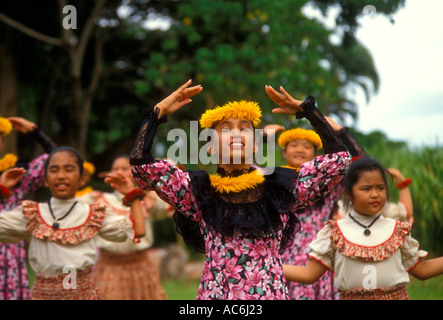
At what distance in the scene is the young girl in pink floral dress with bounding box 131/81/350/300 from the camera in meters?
2.89

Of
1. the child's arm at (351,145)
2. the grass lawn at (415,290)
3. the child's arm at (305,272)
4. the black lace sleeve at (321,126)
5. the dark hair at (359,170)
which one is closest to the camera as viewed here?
the black lace sleeve at (321,126)

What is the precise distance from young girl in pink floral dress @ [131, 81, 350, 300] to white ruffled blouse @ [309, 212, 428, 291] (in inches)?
25.9

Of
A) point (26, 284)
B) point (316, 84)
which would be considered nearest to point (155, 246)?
point (316, 84)

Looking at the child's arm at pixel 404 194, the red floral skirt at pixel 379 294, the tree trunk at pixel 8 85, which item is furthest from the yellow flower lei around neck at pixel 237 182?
the tree trunk at pixel 8 85

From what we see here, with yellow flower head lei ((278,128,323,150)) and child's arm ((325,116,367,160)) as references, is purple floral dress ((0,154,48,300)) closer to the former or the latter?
yellow flower head lei ((278,128,323,150))

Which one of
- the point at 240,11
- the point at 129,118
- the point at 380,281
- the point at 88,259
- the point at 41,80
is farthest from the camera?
the point at 129,118

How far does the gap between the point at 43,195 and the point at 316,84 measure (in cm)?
735

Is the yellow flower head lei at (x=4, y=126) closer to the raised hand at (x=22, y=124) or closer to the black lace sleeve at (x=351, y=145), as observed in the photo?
the raised hand at (x=22, y=124)

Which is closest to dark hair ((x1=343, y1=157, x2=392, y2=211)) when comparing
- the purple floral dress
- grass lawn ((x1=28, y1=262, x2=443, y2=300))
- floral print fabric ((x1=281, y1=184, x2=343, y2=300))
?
floral print fabric ((x1=281, y1=184, x2=343, y2=300))

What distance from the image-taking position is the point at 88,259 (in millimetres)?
4066

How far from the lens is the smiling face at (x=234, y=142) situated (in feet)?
9.85

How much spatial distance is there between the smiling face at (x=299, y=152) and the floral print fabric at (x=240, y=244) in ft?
6.09

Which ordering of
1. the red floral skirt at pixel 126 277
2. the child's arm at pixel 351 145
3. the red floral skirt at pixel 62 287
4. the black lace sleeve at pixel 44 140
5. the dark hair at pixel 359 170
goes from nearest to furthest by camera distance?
the dark hair at pixel 359 170 → the red floral skirt at pixel 62 287 → the child's arm at pixel 351 145 → the black lace sleeve at pixel 44 140 → the red floral skirt at pixel 126 277
